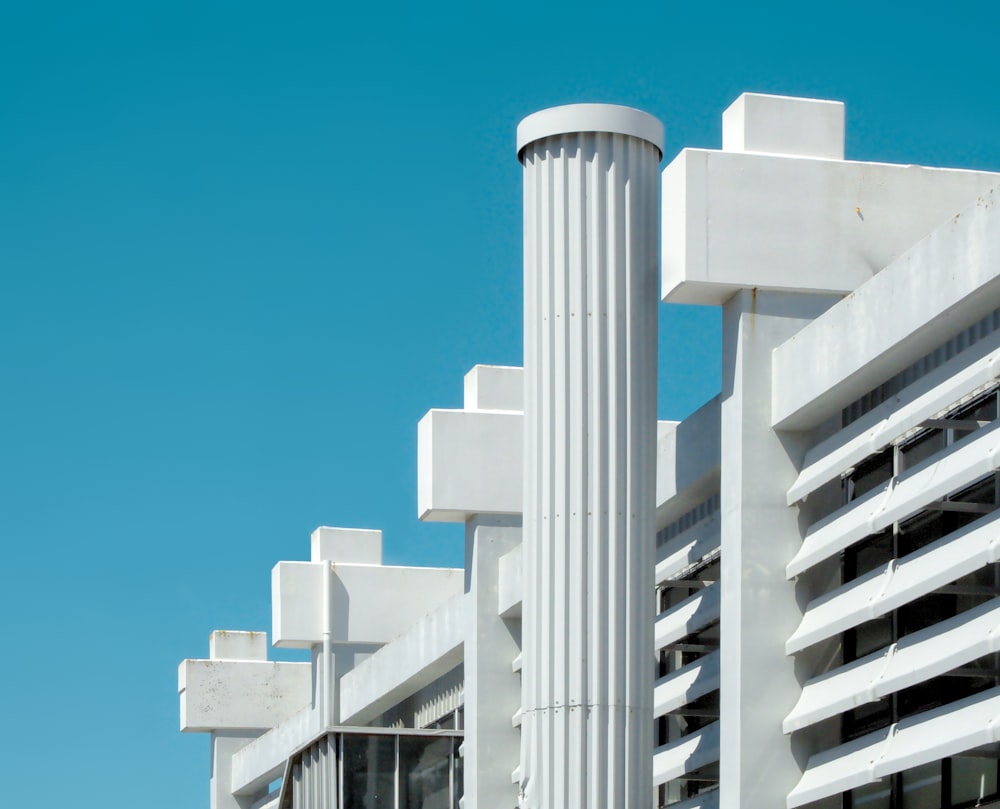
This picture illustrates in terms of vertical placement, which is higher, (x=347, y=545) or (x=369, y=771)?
(x=347, y=545)

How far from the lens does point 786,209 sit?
20.6 m

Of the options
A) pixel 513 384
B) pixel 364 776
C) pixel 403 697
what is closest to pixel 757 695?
pixel 513 384

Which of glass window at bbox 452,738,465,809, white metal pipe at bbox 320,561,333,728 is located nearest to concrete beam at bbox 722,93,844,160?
glass window at bbox 452,738,465,809

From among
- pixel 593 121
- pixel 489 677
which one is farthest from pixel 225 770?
pixel 593 121

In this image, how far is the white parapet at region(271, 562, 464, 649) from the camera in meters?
37.7

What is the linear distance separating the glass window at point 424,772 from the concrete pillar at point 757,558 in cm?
1153

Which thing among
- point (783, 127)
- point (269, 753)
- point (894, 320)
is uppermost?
point (783, 127)

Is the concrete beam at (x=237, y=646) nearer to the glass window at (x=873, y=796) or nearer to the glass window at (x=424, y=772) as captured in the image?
the glass window at (x=424, y=772)

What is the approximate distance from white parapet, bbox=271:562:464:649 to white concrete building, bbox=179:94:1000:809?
46.0 ft

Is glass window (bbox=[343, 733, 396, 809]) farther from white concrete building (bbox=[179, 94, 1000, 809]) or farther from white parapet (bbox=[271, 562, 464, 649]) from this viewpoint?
white concrete building (bbox=[179, 94, 1000, 809])

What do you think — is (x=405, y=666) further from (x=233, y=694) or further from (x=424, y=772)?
(x=233, y=694)

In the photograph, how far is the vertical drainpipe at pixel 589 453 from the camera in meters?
20.5

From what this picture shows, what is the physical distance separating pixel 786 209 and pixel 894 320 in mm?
2616

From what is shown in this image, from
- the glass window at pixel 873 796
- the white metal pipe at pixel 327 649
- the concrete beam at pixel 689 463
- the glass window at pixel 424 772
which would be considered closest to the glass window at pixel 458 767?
the glass window at pixel 424 772
